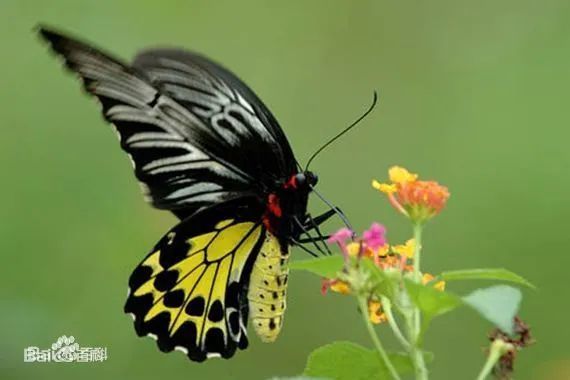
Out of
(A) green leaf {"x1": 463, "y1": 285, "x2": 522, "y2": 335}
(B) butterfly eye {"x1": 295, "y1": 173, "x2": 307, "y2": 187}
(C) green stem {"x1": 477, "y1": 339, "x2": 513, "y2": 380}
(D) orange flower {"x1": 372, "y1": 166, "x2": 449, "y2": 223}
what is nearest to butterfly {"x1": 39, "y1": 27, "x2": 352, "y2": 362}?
(B) butterfly eye {"x1": 295, "y1": 173, "x2": 307, "y2": 187}

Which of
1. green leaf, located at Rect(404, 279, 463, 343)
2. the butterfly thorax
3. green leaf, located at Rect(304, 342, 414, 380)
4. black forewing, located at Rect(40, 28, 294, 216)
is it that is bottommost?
green leaf, located at Rect(304, 342, 414, 380)

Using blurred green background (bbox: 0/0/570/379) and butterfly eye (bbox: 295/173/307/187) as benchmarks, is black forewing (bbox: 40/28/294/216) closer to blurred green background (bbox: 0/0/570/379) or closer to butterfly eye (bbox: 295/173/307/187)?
butterfly eye (bbox: 295/173/307/187)

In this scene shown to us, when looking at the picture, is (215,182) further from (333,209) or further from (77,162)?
(77,162)

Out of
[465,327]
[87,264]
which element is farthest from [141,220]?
[465,327]

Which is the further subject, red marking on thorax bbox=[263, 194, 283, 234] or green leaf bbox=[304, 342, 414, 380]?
red marking on thorax bbox=[263, 194, 283, 234]

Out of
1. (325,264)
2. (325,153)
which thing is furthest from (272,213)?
(325,153)

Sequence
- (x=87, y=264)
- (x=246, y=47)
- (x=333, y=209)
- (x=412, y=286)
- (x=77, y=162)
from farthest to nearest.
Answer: (x=246, y=47) < (x=77, y=162) < (x=87, y=264) < (x=333, y=209) < (x=412, y=286)
